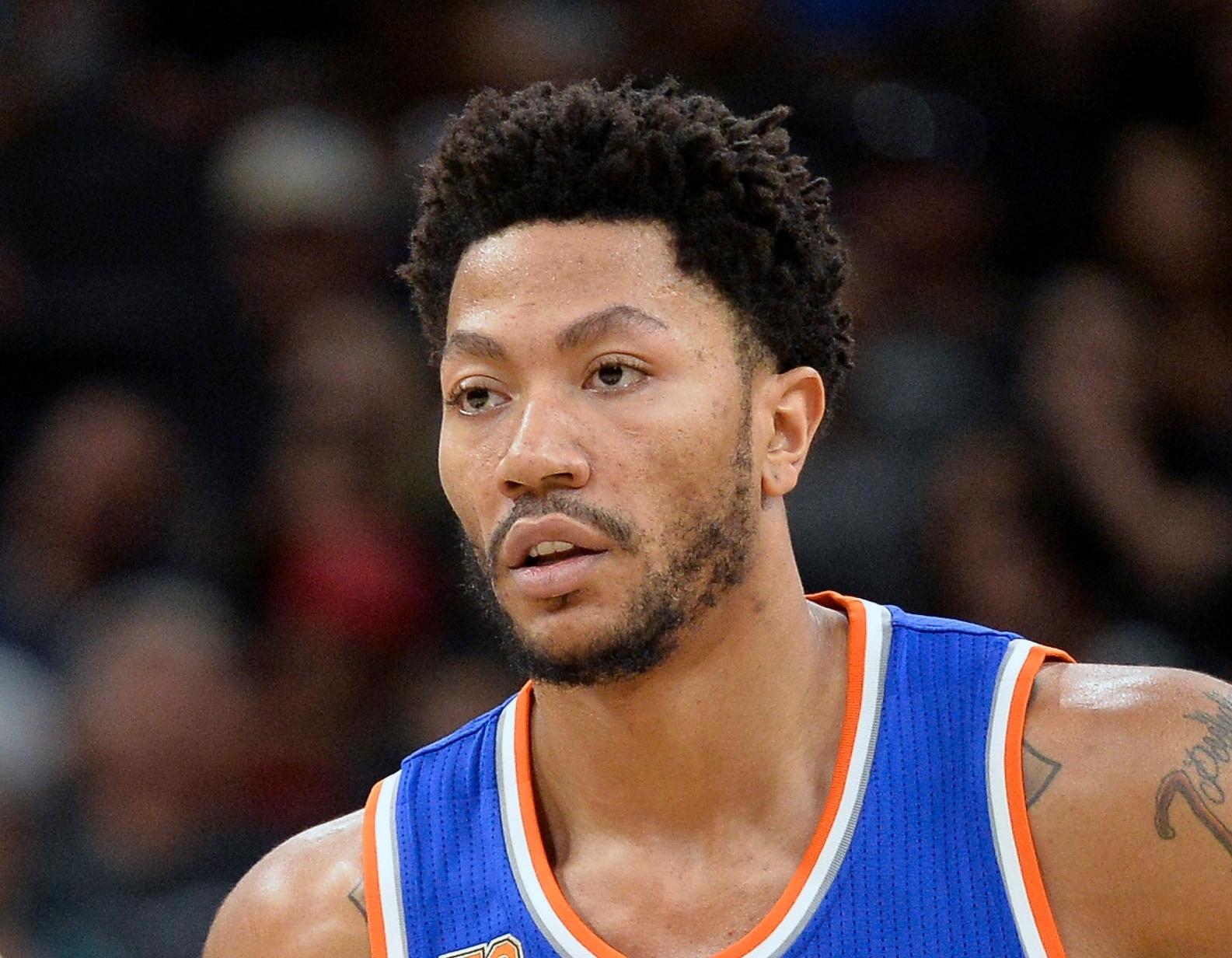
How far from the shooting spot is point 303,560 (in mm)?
5887

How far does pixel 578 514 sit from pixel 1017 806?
0.73 meters

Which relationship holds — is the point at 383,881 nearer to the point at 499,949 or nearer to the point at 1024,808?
the point at 499,949

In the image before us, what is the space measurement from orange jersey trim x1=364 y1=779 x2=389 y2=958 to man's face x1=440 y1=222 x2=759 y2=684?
0.42m

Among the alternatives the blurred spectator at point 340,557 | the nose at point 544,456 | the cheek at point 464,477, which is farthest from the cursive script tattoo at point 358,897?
the blurred spectator at point 340,557

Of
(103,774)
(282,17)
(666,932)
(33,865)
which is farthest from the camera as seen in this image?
(282,17)

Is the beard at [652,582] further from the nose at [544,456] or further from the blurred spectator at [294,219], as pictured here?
the blurred spectator at [294,219]

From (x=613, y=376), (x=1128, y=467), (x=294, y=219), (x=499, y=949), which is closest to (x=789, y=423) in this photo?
(x=613, y=376)

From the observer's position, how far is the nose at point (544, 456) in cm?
271

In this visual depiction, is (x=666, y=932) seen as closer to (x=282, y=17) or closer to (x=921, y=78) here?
(x=921, y=78)

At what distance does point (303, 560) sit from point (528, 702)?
2839mm

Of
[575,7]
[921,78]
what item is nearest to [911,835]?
[921,78]

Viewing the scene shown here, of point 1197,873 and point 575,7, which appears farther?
point 575,7

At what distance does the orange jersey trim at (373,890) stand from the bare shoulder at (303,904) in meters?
0.02

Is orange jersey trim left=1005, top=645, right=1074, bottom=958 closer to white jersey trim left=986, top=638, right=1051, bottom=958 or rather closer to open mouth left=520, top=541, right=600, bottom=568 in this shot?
white jersey trim left=986, top=638, right=1051, bottom=958
